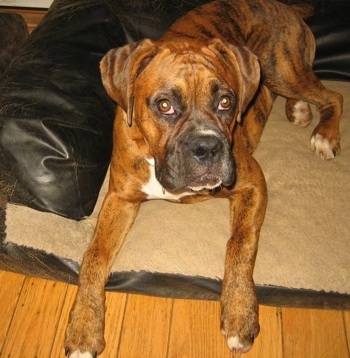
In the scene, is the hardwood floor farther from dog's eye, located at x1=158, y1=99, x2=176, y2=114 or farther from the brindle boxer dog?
dog's eye, located at x1=158, y1=99, x2=176, y2=114

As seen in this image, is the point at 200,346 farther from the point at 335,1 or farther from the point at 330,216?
the point at 335,1

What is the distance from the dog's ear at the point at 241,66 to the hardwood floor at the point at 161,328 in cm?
133

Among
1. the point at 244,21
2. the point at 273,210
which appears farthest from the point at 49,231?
the point at 244,21

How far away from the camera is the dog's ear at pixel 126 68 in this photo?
2383 mm

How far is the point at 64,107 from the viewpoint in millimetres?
2881

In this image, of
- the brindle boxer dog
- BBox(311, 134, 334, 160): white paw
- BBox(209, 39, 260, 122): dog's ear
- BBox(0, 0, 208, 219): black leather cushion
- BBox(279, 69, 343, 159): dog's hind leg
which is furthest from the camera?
BBox(279, 69, 343, 159): dog's hind leg

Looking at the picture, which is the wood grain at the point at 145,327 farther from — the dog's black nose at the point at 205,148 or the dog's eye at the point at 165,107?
the dog's eye at the point at 165,107

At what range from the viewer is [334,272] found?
2.61 m

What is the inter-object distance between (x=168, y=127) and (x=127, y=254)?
3.05ft

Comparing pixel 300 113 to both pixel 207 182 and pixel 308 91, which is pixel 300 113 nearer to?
pixel 308 91

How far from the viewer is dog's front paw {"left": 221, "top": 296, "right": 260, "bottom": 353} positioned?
2.41 meters

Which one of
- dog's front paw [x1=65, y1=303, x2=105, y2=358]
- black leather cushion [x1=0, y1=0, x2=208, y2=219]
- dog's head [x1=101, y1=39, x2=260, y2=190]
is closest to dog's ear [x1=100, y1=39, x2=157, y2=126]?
dog's head [x1=101, y1=39, x2=260, y2=190]

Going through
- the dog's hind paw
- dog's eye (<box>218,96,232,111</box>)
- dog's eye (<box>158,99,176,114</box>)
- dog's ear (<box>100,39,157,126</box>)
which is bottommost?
the dog's hind paw

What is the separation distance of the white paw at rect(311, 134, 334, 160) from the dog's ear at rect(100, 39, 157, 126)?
5.11 feet
